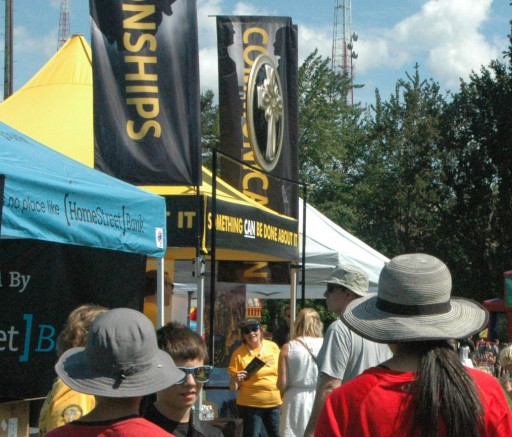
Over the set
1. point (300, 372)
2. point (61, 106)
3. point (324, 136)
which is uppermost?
point (324, 136)

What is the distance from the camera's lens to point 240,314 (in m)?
11.7

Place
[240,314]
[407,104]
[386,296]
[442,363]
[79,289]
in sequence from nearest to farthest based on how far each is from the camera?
[442,363], [386,296], [79,289], [240,314], [407,104]

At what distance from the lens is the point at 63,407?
377 centimetres

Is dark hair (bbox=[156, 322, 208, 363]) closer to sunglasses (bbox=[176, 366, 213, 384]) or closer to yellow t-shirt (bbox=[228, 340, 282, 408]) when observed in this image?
sunglasses (bbox=[176, 366, 213, 384])

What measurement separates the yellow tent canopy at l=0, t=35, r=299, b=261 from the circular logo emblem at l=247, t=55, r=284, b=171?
2.25ft

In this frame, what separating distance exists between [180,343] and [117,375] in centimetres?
100

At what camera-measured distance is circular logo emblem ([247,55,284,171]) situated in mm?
10055

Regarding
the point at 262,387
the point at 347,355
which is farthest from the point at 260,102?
the point at 347,355

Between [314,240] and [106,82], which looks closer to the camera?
[106,82]

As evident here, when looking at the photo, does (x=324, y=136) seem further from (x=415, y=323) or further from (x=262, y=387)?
(x=415, y=323)

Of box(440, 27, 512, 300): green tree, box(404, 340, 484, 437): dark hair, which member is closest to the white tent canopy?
box(404, 340, 484, 437): dark hair

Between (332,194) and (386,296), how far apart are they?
154 feet

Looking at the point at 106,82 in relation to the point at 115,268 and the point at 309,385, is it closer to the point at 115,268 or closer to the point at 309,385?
the point at 115,268

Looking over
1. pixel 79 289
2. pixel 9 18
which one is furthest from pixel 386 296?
pixel 9 18
